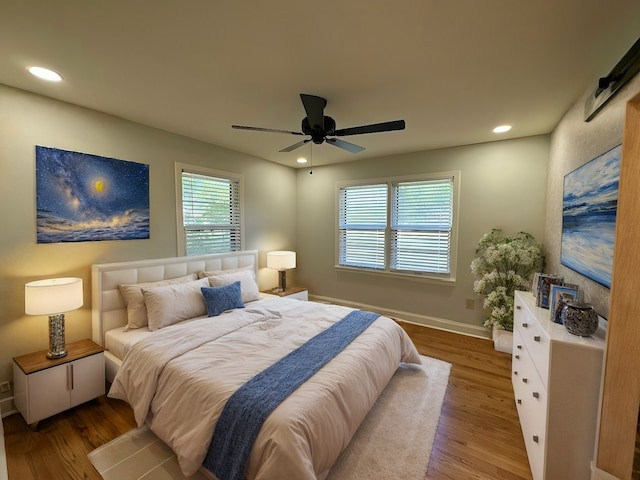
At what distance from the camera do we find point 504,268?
3346 millimetres

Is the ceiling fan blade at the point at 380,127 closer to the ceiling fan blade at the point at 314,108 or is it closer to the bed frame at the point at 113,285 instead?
the ceiling fan blade at the point at 314,108

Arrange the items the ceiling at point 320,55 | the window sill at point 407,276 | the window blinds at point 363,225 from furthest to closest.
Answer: the window blinds at point 363,225, the window sill at point 407,276, the ceiling at point 320,55

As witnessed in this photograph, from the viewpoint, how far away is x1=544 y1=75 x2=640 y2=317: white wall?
5.30 ft

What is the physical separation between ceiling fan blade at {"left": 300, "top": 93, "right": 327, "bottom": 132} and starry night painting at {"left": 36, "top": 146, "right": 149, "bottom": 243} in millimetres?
1970

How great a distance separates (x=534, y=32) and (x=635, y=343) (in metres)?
1.66

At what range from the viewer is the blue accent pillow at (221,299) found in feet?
9.14

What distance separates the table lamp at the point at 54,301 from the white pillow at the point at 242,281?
1.19m

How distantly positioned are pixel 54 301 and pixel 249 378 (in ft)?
5.46

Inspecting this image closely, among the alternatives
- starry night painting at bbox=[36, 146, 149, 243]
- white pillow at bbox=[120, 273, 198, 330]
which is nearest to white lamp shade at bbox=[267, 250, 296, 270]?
starry night painting at bbox=[36, 146, 149, 243]

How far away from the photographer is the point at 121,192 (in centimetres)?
277

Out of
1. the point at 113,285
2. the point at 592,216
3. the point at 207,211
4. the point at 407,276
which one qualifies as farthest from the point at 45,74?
the point at 407,276

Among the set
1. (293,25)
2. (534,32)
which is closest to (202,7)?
(293,25)

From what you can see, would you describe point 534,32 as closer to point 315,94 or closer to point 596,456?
point 315,94

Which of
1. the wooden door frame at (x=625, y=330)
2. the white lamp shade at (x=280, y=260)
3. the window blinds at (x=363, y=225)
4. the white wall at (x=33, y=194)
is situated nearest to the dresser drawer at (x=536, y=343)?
the wooden door frame at (x=625, y=330)
